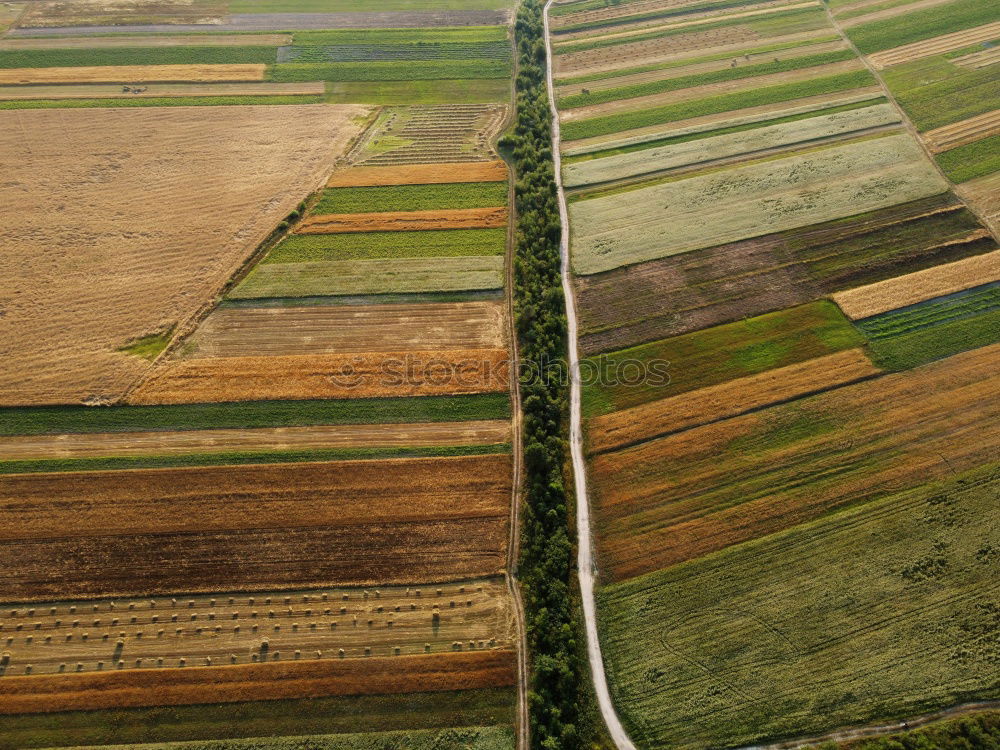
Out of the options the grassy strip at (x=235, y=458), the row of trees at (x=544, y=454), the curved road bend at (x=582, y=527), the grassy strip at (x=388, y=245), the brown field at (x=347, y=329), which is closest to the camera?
A: the curved road bend at (x=582, y=527)

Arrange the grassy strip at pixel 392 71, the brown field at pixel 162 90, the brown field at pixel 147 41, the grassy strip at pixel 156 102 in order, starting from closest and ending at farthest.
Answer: the grassy strip at pixel 156 102, the brown field at pixel 162 90, the grassy strip at pixel 392 71, the brown field at pixel 147 41

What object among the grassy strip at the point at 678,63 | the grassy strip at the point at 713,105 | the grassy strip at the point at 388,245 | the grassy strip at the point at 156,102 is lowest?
the grassy strip at the point at 388,245

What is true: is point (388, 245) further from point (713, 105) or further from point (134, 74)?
point (134, 74)

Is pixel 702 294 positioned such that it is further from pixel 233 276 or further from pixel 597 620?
pixel 233 276

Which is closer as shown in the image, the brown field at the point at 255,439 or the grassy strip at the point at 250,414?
the brown field at the point at 255,439

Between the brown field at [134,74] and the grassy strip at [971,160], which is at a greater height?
the brown field at [134,74]

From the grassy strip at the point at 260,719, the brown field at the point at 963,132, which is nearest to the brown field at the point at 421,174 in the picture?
the brown field at the point at 963,132

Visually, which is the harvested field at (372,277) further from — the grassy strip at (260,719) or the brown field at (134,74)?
the brown field at (134,74)
